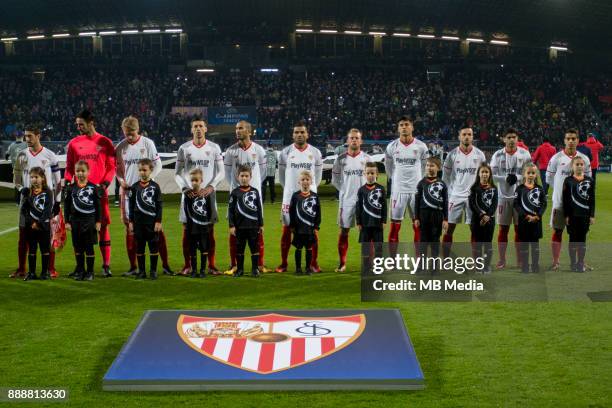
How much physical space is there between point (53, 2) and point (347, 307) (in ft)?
115

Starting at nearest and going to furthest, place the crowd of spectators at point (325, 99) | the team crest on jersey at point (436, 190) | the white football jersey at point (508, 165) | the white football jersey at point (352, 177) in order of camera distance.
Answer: the team crest on jersey at point (436, 190) < the white football jersey at point (352, 177) < the white football jersey at point (508, 165) < the crowd of spectators at point (325, 99)

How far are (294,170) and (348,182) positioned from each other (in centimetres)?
72

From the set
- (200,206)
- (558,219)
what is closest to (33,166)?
(200,206)

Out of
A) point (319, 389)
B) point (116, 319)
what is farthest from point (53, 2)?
point (319, 389)

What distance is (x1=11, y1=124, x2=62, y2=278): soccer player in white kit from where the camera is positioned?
9242 mm

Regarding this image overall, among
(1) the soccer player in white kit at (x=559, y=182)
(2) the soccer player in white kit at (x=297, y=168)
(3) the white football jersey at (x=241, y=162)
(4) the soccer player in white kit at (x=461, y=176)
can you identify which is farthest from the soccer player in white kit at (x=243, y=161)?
(1) the soccer player in white kit at (x=559, y=182)

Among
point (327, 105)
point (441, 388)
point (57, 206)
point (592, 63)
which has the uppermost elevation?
point (592, 63)

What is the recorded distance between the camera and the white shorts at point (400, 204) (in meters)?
9.71

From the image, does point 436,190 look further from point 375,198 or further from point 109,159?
point 109,159

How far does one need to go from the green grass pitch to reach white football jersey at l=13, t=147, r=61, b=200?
3.81 ft

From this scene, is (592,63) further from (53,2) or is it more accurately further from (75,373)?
(75,373)

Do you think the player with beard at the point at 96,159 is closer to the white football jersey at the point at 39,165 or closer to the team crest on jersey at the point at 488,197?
the white football jersey at the point at 39,165

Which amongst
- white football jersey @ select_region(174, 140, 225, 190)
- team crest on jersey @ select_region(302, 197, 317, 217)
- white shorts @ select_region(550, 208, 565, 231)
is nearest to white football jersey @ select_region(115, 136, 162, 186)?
white football jersey @ select_region(174, 140, 225, 190)

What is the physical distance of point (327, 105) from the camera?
41.1 metres
